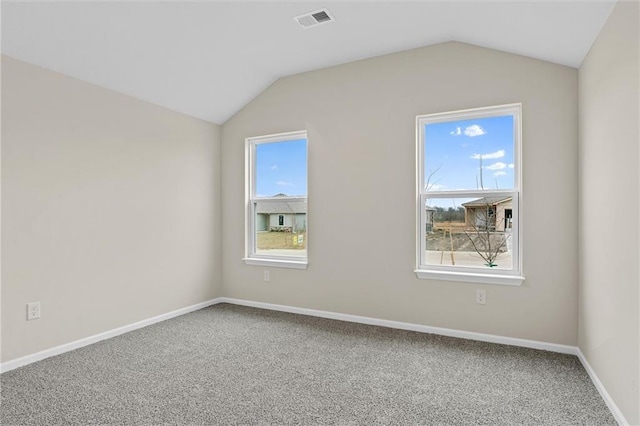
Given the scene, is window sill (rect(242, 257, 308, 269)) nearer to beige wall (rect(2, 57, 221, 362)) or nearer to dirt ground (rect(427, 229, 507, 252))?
beige wall (rect(2, 57, 221, 362))

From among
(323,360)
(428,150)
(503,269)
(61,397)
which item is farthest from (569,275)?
(61,397)

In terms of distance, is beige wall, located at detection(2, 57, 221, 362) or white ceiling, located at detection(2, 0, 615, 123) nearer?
white ceiling, located at detection(2, 0, 615, 123)

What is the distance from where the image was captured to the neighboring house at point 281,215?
4.07 m

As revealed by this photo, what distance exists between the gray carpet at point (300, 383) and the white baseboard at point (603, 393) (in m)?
0.04

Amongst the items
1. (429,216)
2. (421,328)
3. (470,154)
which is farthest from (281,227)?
(470,154)

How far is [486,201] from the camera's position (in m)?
3.18

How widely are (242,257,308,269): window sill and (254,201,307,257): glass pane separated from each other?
0.36ft

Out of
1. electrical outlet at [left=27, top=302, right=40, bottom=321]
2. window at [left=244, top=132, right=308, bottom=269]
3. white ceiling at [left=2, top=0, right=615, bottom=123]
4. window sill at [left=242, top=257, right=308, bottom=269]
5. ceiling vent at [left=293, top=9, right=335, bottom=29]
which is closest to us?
white ceiling at [left=2, top=0, right=615, bottom=123]

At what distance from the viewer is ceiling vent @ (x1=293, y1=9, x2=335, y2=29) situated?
109 inches

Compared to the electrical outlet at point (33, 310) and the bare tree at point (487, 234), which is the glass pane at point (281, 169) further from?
the electrical outlet at point (33, 310)

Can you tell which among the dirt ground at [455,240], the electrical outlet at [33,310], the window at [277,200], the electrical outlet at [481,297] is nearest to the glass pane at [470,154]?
the dirt ground at [455,240]

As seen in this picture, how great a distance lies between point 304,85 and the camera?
3912 mm

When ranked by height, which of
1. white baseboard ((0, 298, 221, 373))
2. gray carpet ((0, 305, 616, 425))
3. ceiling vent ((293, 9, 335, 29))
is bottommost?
gray carpet ((0, 305, 616, 425))

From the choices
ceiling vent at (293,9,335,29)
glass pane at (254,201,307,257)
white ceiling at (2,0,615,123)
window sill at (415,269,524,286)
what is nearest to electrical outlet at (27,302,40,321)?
white ceiling at (2,0,615,123)
